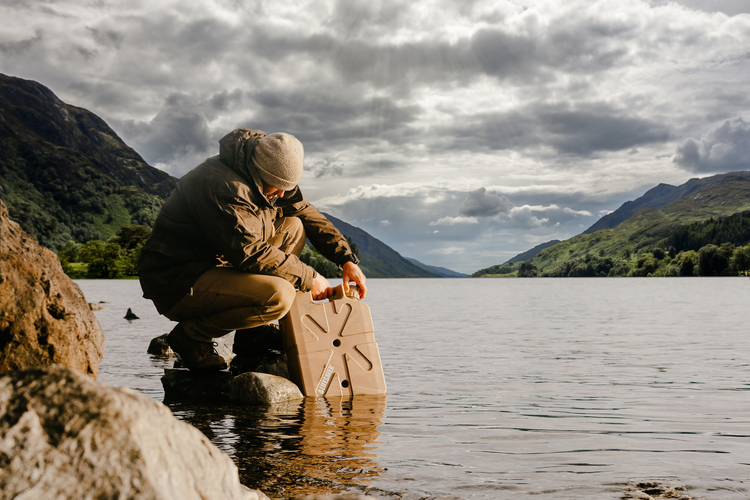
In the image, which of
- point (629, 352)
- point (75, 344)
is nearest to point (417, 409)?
point (75, 344)

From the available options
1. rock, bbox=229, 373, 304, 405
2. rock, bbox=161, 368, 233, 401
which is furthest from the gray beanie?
rock, bbox=161, 368, 233, 401

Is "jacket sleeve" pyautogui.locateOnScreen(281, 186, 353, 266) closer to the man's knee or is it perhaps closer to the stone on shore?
the man's knee

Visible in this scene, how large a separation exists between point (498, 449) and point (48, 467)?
447 cm

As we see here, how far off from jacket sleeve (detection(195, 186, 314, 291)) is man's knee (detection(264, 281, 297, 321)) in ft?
0.50

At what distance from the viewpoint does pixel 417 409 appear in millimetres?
7688

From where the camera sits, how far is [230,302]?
298 inches

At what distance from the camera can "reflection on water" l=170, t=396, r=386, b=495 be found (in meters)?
4.73

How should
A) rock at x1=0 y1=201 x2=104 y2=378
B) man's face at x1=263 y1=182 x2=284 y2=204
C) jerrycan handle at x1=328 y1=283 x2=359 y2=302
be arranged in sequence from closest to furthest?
1. rock at x1=0 y1=201 x2=104 y2=378
2. man's face at x1=263 y1=182 x2=284 y2=204
3. jerrycan handle at x1=328 y1=283 x2=359 y2=302

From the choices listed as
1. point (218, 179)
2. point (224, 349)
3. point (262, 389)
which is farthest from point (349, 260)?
point (224, 349)

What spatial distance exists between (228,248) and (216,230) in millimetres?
252

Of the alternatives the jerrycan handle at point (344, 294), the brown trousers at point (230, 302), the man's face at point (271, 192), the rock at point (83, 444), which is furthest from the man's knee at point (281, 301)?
the rock at point (83, 444)

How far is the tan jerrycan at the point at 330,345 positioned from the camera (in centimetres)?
795

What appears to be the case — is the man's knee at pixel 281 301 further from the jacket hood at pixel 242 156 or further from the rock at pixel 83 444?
the rock at pixel 83 444

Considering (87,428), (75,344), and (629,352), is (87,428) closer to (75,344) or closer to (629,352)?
(75,344)
